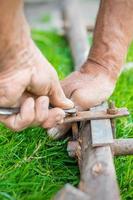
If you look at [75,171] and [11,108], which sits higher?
[11,108]

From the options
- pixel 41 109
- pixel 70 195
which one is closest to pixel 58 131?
pixel 41 109

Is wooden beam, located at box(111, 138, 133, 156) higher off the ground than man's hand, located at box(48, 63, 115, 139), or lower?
Answer: lower

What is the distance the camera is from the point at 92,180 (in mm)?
1775

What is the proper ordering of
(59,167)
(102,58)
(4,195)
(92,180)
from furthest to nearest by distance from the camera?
(102,58) → (59,167) → (4,195) → (92,180)

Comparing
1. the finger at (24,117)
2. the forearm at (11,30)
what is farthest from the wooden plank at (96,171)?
the forearm at (11,30)

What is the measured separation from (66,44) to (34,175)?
223 centimetres

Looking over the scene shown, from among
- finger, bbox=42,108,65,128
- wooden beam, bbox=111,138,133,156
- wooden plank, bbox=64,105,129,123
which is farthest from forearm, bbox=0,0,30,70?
wooden beam, bbox=111,138,133,156

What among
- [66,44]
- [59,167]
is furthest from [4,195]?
Result: [66,44]

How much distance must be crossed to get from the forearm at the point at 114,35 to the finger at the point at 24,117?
685mm

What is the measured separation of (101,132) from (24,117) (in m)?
0.30

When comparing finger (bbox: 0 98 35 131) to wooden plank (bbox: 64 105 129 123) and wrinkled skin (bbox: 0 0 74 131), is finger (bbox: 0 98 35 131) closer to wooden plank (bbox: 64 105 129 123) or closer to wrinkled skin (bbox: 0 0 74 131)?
wrinkled skin (bbox: 0 0 74 131)

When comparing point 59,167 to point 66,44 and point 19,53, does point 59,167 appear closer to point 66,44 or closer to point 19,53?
point 19,53

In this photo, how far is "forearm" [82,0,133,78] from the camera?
260 cm

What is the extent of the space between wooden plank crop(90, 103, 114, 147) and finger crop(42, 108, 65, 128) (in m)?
0.13
